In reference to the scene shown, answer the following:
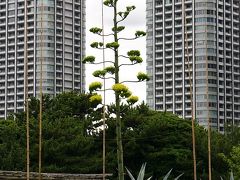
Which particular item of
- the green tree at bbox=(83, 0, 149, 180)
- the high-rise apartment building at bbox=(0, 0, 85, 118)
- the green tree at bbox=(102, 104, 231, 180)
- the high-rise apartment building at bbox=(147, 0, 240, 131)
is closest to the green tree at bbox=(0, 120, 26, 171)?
the green tree at bbox=(102, 104, 231, 180)

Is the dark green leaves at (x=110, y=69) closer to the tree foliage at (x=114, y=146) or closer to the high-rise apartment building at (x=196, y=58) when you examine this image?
the tree foliage at (x=114, y=146)

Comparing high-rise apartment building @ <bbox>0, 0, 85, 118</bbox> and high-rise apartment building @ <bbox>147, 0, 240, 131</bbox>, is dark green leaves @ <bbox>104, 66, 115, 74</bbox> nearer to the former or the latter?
high-rise apartment building @ <bbox>0, 0, 85, 118</bbox>

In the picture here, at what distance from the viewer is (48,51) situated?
300ft

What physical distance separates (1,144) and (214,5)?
214 ft

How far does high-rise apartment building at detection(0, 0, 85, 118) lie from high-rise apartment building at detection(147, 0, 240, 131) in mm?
9611

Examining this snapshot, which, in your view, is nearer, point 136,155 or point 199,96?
point 136,155

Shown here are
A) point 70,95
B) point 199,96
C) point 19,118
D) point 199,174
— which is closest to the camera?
point 199,174

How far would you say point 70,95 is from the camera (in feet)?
139

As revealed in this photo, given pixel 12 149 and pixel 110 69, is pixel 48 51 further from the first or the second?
pixel 110 69

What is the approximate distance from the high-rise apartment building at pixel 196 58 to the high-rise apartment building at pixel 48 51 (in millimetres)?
9611

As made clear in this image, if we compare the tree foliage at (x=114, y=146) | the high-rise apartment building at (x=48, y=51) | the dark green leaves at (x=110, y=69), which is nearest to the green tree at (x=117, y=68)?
the dark green leaves at (x=110, y=69)

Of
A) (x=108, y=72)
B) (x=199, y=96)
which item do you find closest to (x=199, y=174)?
(x=108, y=72)

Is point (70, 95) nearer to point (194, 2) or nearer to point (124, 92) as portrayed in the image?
point (124, 92)

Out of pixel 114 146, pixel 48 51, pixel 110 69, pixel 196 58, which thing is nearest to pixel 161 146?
pixel 114 146
